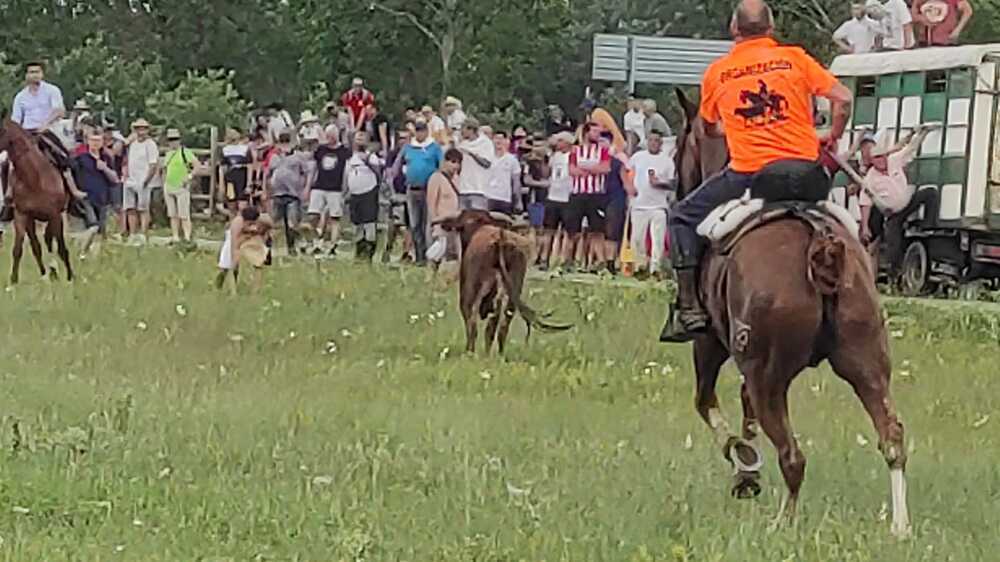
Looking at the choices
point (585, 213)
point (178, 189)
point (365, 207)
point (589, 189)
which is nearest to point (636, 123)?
point (589, 189)

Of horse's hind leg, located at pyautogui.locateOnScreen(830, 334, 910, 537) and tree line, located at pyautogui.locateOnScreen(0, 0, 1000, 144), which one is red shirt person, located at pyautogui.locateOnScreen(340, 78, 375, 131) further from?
horse's hind leg, located at pyautogui.locateOnScreen(830, 334, 910, 537)

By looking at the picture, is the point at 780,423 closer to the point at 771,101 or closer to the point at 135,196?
the point at 771,101

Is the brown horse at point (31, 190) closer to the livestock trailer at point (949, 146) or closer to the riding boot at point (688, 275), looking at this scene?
the livestock trailer at point (949, 146)

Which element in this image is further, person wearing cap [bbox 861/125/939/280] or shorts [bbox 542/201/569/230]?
shorts [bbox 542/201/569/230]

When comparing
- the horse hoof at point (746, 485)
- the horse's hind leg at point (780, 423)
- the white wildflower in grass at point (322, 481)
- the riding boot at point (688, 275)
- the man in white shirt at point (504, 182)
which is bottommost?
the man in white shirt at point (504, 182)

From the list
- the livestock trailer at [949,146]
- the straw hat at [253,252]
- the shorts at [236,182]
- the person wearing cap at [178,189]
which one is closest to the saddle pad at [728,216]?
the straw hat at [253,252]

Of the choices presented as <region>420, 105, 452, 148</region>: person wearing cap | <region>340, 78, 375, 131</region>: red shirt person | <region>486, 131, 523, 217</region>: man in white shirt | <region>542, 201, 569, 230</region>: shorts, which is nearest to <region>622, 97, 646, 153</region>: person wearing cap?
<region>542, 201, 569, 230</region>: shorts

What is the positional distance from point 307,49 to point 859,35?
28934mm

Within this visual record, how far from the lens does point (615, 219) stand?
27547mm

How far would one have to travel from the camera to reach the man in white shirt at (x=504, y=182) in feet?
86.1

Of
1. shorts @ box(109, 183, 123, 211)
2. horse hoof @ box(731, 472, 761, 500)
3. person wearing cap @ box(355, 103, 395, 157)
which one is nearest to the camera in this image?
horse hoof @ box(731, 472, 761, 500)

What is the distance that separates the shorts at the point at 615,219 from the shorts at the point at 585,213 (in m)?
0.07

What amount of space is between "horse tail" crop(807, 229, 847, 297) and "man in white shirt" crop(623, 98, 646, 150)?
19.0 m

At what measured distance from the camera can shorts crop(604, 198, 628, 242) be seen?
89.5 ft
